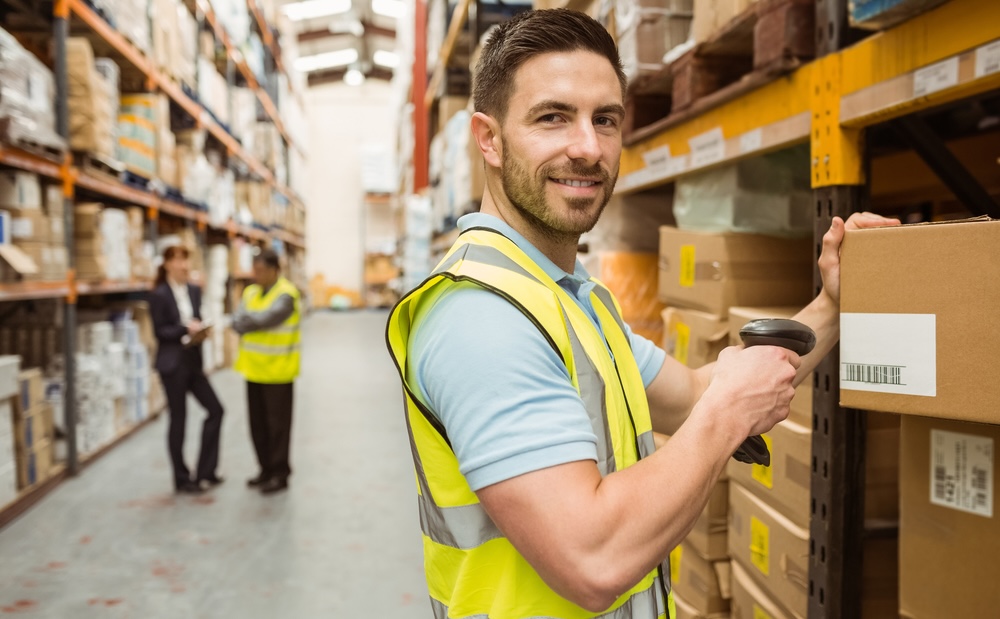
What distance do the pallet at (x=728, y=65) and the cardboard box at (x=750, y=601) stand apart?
1.30m

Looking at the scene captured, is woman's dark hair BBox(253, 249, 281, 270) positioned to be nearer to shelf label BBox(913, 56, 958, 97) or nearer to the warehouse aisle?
the warehouse aisle

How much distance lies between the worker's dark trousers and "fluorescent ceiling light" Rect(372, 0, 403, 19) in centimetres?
1616

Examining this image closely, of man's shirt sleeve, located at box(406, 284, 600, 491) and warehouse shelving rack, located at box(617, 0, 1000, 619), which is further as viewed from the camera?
warehouse shelving rack, located at box(617, 0, 1000, 619)

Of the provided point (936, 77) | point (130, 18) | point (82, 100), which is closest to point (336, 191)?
point (130, 18)

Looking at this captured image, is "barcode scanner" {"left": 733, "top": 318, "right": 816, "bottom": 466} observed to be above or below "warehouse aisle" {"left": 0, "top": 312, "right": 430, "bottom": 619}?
above

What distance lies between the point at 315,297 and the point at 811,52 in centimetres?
1978

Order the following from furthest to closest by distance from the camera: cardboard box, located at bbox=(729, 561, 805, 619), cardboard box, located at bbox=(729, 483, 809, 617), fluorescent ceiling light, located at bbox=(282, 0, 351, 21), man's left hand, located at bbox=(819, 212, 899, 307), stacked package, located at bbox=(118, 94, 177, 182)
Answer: fluorescent ceiling light, located at bbox=(282, 0, 351, 21) < stacked package, located at bbox=(118, 94, 177, 182) < cardboard box, located at bbox=(729, 561, 805, 619) < cardboard box, located at bbox=(729, 483, 809, 617) < man's left hand, located at bbox=(819, 212, 899, 307)

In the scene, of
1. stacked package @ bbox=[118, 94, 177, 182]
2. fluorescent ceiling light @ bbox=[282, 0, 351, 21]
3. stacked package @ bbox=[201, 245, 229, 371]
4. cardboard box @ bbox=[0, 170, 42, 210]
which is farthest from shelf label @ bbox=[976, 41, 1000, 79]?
fluorescent ceiling light @ bbox=[282, 0, 351, 21]

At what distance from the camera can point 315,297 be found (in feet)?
66.9

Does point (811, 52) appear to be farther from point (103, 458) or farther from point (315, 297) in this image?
point (315, 297)

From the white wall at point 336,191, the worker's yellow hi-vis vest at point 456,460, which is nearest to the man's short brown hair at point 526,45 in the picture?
the worker's yellow hi-vis vest at point 456,460

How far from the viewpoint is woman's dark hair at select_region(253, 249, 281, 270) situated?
177 inches

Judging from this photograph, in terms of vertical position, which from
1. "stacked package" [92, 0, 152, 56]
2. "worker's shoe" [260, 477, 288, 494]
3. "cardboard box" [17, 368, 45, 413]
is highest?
"stacked package" [92, 0, 152, 56]

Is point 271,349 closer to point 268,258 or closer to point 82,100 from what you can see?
point 268,258
